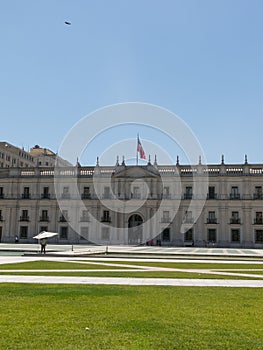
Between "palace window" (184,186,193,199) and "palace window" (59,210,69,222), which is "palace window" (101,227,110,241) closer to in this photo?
"palace window" (59,210,69,222)

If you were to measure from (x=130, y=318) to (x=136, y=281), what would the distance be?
247 inches

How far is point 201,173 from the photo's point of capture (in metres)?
59.1

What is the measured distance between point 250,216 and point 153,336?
174 ft

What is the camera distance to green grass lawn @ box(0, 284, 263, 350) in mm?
6625

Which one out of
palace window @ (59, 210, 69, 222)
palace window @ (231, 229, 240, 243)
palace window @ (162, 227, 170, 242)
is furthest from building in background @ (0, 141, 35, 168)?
palace window @ (231, 229, 240, 243)

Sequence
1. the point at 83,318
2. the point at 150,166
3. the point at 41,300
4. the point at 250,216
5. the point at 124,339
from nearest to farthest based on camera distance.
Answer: the point at 124,339 < the point at 83,318 < the point at 41,300 < the point at 250,216 < the point at 150,166

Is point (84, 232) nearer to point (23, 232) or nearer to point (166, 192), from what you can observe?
point (23, 232)

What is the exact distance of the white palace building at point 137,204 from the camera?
5784cm

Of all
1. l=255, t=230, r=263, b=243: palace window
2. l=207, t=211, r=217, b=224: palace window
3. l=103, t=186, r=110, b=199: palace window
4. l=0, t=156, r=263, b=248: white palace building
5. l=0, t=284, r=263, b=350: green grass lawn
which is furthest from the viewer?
l=103, t=186, r=110, b=199: palace window

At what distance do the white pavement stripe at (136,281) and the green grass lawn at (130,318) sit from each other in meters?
1.51

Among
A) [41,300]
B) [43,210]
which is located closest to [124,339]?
[41,300]

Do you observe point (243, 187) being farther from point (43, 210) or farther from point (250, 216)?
point (43, 210)

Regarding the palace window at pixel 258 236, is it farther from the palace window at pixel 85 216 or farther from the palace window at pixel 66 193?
the palace window at pixel 66 193

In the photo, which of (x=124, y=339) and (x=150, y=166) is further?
(x=150, y=166)
